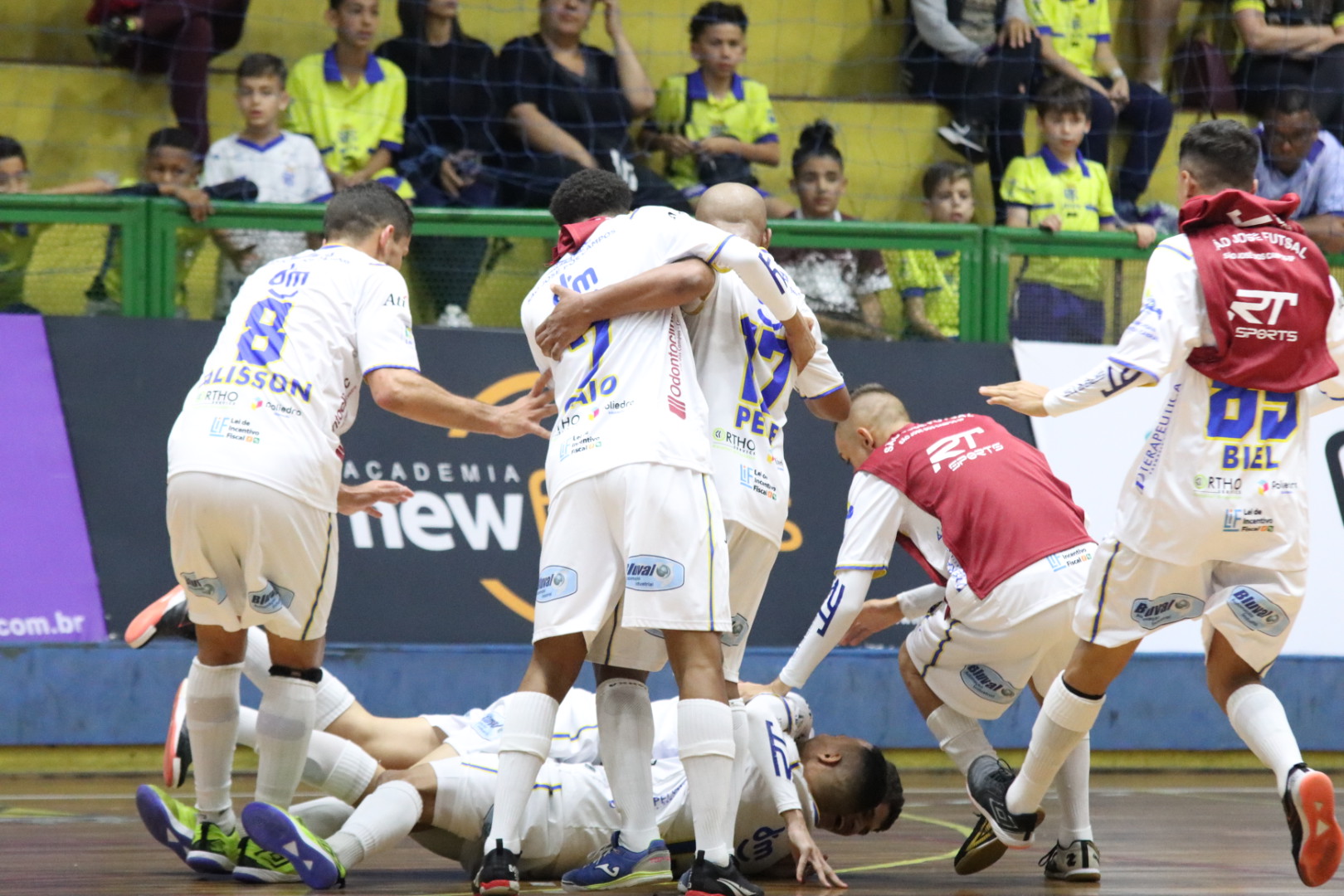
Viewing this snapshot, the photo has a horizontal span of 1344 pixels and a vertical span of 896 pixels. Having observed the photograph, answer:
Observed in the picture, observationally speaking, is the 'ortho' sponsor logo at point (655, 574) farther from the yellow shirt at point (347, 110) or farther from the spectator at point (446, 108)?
the yellow shirt at point (347, 110)

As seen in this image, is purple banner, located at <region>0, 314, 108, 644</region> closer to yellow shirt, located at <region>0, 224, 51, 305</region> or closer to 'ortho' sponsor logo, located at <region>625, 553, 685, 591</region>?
yellow shirt, located at <region>0, 224, 51, 305</region>

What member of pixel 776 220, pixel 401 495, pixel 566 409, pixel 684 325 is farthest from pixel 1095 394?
pixel 776 220

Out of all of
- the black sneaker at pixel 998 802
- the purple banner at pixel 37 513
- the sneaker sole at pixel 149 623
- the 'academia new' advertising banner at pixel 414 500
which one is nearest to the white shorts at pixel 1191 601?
the black sneaker at pixel 998 802

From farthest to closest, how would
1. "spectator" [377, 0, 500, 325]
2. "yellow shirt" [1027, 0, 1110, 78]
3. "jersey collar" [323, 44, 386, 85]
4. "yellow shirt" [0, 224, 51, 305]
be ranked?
1. "yellow shirt" [1027, 0, 1110, 78]
2. "jersey collar" [323, 44, 386, 85]
3. "spectator" [377, 0, 500, 325]
4. "yellow shirt" [0, 224, 51, 305]

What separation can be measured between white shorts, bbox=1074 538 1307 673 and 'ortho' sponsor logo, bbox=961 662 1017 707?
2.11 ft

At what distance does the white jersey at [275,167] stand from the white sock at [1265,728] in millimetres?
5869

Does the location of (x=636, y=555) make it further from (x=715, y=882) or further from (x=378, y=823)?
(x=378, y=823)

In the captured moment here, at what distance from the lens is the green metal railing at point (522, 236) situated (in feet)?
26.5

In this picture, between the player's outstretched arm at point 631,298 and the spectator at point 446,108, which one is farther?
the spectator at point 446,108

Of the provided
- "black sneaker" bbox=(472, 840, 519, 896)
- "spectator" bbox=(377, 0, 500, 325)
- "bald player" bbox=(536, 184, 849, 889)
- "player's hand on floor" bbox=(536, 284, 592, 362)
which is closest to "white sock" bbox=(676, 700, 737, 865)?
"bald player" bbox=(536, 184, 849, 889)

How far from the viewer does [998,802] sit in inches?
191

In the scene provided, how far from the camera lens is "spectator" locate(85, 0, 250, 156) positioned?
920 cm

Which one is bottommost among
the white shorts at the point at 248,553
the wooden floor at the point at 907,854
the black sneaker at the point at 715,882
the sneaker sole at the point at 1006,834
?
the wooden floor at the point at 907,854

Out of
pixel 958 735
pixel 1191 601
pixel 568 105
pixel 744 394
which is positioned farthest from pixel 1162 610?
pixel 568 105
